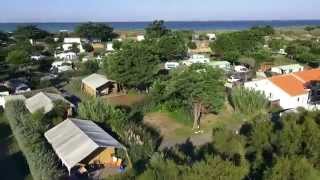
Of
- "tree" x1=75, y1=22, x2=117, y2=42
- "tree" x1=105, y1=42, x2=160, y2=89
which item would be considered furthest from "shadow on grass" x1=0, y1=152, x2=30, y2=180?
"tree" x1=75, y1=22, x2=117, y2=42

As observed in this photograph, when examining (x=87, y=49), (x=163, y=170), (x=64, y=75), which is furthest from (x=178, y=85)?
(x=87, y=49)

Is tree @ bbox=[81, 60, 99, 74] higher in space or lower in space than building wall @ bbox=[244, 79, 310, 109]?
lower

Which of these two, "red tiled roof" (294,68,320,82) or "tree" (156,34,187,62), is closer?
"red tiled roof" (294,68,320,82)

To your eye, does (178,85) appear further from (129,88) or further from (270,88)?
(129,88)

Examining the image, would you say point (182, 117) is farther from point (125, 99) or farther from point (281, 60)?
point (281, 60)

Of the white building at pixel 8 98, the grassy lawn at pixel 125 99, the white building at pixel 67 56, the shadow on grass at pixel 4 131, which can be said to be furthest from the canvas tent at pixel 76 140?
the white building at pixel 67 56

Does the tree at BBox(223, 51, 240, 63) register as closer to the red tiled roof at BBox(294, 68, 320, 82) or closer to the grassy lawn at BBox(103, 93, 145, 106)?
the red tiled roof at BBox(294, 68, 320, 82)
